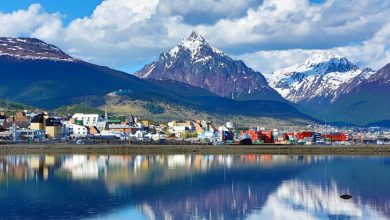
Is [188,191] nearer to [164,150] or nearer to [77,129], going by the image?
[164,150]

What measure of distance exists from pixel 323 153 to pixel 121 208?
90891 millimetres

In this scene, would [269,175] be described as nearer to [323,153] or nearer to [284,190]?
[284,190]

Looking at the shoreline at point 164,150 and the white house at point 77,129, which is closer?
the shoreline at point 164,150

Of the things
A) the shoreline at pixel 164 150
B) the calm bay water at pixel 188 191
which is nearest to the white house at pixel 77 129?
the shoreline at pixel 164 150

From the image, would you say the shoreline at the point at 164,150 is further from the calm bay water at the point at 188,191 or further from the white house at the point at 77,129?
the white house at the point at 77,129

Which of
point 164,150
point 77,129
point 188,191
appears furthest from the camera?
point 77,129

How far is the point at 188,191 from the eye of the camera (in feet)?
207

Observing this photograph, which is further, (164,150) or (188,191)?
(164,150)

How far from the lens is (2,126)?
169 m

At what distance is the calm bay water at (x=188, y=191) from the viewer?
50.9 m

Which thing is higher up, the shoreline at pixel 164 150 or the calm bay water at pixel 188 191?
the shoreline at pixel 164 150

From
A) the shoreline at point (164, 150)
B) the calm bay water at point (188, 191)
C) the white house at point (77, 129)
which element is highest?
the white house at point (77, 129)

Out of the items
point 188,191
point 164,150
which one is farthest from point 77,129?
point 188,191

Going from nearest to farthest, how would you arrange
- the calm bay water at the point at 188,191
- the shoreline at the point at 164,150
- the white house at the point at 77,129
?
the calm bay water at the point at 188,191, the shoreline at the point at 164,150, the white house at the point at 77,129
